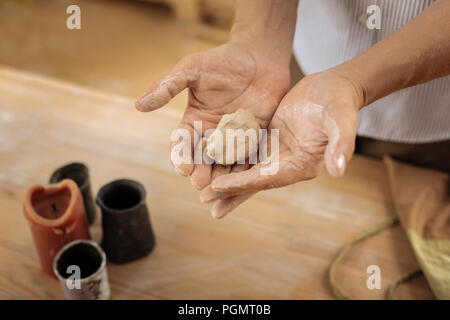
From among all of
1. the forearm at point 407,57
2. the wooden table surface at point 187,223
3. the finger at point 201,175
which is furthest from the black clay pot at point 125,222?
the forearm at point 407,57

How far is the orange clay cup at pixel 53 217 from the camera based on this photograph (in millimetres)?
1016

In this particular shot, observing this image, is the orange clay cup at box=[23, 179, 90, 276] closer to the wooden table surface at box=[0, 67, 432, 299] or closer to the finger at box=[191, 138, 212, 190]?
the wooden table surface at box=[0, 67, 432, 299]

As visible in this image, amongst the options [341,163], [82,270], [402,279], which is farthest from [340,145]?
[82,270]

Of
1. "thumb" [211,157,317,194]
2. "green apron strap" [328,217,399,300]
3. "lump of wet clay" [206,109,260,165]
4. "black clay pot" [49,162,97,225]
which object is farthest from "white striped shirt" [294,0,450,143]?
"black clay pot" [49,162,97,225]

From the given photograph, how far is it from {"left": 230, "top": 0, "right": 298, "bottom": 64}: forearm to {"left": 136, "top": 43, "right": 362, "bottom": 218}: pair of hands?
35 millimetres

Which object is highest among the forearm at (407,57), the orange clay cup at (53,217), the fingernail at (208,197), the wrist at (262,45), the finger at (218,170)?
the forearm at (407,57)

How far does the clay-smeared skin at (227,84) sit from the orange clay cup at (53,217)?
0.28 m

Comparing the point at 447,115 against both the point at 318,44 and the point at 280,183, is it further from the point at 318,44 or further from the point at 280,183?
the point at 280,183

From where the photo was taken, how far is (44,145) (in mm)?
1432

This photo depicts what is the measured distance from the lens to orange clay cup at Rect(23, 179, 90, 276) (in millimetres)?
1016

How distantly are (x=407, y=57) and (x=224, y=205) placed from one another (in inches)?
18.3

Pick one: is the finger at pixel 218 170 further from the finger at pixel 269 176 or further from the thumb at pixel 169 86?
the thumb at pixel 169 86

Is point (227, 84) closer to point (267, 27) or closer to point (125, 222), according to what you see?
point (267, 27)
